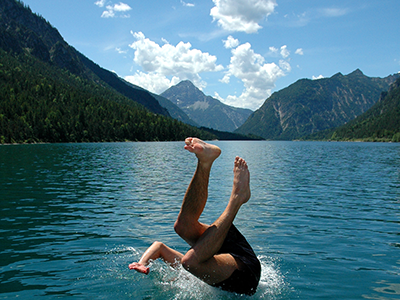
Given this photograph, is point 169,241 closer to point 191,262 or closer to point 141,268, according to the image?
point 141,268

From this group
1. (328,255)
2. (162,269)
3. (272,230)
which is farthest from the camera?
(272,230)

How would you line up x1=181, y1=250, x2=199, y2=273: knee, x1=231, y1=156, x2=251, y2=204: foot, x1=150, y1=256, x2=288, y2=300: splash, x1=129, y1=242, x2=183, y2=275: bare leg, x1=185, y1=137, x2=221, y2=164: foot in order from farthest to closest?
x1=150, y1=256, x2=288, y2=300: splash, x1=129, y1=242, x2=183, y2=275: bare leg, x1=231, y1=156, x2=251, y2=204: foot, x1=181, y1=250, x2=199, y2=273: knee, x1=185, y1=137, x2=221, y2=164: foot

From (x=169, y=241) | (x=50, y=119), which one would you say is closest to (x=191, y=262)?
(x=169, y=241)

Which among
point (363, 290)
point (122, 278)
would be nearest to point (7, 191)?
point (122, 278)

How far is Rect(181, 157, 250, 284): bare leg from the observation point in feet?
21.0

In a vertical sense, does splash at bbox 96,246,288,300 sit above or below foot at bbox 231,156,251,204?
below

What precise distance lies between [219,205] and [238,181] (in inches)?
464

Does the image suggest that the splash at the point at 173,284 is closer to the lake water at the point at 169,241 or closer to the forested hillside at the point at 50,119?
the lake water at the point at 169,241

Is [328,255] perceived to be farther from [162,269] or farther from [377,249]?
[162,269]

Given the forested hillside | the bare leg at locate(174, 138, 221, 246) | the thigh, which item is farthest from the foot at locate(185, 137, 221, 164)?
the forested hillside

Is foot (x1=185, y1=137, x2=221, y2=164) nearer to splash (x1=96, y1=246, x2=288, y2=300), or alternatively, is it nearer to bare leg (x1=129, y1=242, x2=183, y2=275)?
bare leg (x1=129, y1=242, x2=183, y2=275)

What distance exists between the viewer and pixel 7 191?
21.3 meters

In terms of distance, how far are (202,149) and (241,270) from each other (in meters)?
2.86

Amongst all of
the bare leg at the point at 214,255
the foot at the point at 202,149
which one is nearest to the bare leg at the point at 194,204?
the foot at the point at 202,149
